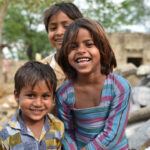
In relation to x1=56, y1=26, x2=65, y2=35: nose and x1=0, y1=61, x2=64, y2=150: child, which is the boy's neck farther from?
x1=56, y1=26, x2=65, y2=35: nose

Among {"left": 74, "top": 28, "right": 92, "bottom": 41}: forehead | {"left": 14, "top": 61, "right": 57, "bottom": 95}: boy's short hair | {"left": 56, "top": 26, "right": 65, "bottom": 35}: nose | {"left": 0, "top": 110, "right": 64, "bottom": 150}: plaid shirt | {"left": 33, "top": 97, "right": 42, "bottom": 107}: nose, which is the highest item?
{"left": 56, "top": 26, "right": 65, "bottom": 35}: nose

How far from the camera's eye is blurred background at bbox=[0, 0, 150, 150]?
178 inches

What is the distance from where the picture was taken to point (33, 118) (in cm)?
162

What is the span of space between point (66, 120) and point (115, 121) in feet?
1.23

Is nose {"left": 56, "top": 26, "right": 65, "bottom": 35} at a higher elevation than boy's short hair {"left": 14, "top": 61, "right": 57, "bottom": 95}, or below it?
higher

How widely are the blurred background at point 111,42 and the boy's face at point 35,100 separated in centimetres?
137

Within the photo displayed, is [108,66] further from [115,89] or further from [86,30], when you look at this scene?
[86,30]

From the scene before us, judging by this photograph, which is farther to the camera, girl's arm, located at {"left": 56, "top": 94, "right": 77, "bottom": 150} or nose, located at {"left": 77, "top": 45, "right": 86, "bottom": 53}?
girl's arm, located at {"left": 56, "top": 94, "right": 77, "bottom": 150}

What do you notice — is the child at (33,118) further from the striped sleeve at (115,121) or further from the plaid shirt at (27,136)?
the striped sleeve at (115,121)

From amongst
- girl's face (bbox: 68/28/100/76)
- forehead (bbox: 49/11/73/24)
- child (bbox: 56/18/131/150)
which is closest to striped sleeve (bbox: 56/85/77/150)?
child (bbox: 56/18/131/150)

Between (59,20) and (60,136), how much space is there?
978 mm

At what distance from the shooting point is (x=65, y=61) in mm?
1802

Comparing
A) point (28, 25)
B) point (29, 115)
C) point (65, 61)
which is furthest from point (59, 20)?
point (28, 25)

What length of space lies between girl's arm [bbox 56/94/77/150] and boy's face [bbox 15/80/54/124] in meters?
0.11
